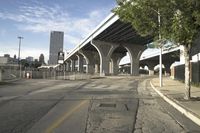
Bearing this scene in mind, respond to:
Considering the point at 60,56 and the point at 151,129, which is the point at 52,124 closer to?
the point at 151,129

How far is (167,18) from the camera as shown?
1695 centimetres

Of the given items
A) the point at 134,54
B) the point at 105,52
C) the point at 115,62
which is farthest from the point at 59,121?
the point at 115,62

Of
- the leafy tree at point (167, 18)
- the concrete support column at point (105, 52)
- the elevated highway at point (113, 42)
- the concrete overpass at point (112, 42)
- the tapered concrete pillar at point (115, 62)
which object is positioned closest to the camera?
the leafy tree at point (167, 18)

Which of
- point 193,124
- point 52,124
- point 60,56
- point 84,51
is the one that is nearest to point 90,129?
point 52,124

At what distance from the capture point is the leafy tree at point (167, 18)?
1556cm

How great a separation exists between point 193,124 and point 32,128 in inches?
195

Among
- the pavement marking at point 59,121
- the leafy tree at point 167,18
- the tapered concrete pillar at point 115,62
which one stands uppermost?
the tapered concrete pillar at point 115,62

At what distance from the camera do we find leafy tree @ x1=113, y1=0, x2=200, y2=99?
15.6 m

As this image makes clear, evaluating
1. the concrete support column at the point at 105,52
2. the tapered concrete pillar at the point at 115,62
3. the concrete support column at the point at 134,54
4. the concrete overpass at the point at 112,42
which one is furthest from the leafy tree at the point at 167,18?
the tapered concrete pillar at the point at 115,62

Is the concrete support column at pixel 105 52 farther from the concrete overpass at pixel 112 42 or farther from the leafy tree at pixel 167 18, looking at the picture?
the leafy tree at pixel 167 18

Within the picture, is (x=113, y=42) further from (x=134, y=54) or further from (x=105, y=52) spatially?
(x=134, y=54)

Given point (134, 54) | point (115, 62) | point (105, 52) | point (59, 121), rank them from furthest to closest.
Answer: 1. point (115, 62)
2. point (134, 54)
3. point (105, 52)
4. point (59, 121)

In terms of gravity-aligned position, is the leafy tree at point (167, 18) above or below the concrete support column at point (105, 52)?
below

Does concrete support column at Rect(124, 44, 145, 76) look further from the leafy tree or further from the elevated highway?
the leafy tree
